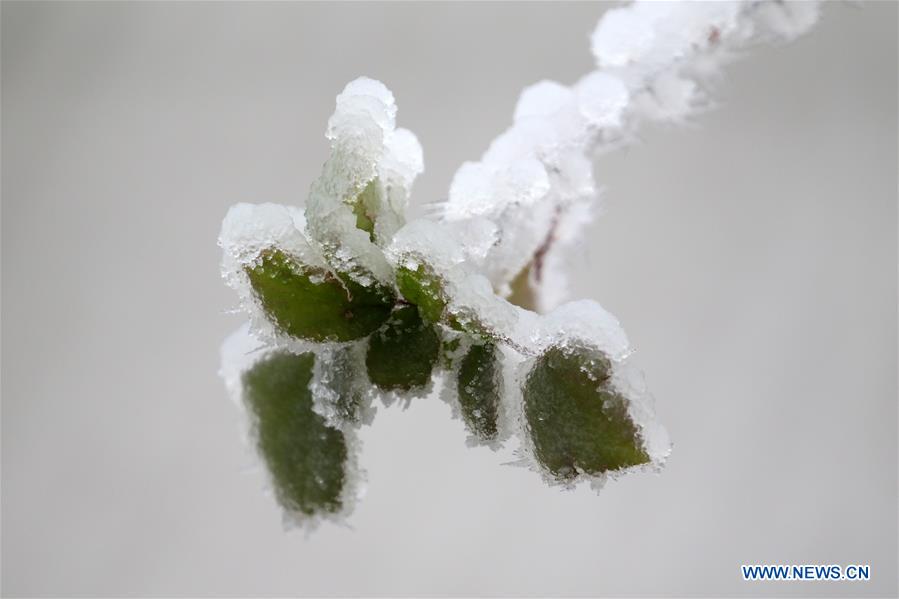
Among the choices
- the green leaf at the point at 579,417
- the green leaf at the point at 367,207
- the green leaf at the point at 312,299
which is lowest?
the green leaf at the point at 579,417

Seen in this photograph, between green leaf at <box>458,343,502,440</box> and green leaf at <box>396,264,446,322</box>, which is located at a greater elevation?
green leaf at <box>396,264,446,322</box>

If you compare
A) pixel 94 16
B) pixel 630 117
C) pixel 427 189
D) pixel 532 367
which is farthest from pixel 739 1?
pixel 94 16

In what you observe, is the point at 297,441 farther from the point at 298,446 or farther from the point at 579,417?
the point at 579,417

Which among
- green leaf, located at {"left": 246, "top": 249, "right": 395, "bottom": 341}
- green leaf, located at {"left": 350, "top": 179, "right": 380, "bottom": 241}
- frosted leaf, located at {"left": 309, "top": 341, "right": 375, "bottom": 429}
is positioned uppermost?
green leaf, located at {"left": 350, "top": 179, "right": 380, "bottom": 241}

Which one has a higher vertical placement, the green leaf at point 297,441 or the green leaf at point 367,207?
the green leaf at point 367,207

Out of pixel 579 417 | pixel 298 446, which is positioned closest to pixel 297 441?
pixel 298 446
